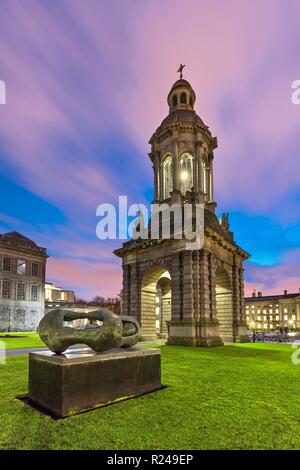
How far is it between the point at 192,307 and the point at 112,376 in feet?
60.1

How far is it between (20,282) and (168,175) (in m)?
44.9

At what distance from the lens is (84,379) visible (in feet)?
23.2

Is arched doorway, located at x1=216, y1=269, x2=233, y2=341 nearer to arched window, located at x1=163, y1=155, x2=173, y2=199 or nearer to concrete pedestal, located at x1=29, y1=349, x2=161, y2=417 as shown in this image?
arched window, located at x1=163, y1=155, x2=173, y2=199

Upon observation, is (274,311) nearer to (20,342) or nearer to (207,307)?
(207,307)

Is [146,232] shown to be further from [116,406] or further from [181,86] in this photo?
[116,406]

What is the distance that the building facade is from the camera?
383 ft

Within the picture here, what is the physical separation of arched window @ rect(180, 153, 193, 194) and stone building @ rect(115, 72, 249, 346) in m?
0.12

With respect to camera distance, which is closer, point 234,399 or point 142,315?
point 234,399

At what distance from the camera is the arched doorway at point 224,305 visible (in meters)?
32.5

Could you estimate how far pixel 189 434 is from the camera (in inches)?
225

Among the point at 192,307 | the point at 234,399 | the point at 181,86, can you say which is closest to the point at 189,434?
the point at 234,399

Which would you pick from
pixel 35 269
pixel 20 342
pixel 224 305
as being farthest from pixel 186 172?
pixel 35 269

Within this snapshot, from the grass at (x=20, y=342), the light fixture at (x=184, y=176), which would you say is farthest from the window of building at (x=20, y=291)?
the light fixture at (x=184, y=176)

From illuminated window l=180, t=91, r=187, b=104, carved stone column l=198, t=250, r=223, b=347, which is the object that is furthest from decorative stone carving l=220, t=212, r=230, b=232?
illuminated window l=180, t=91, r=187, b=104
